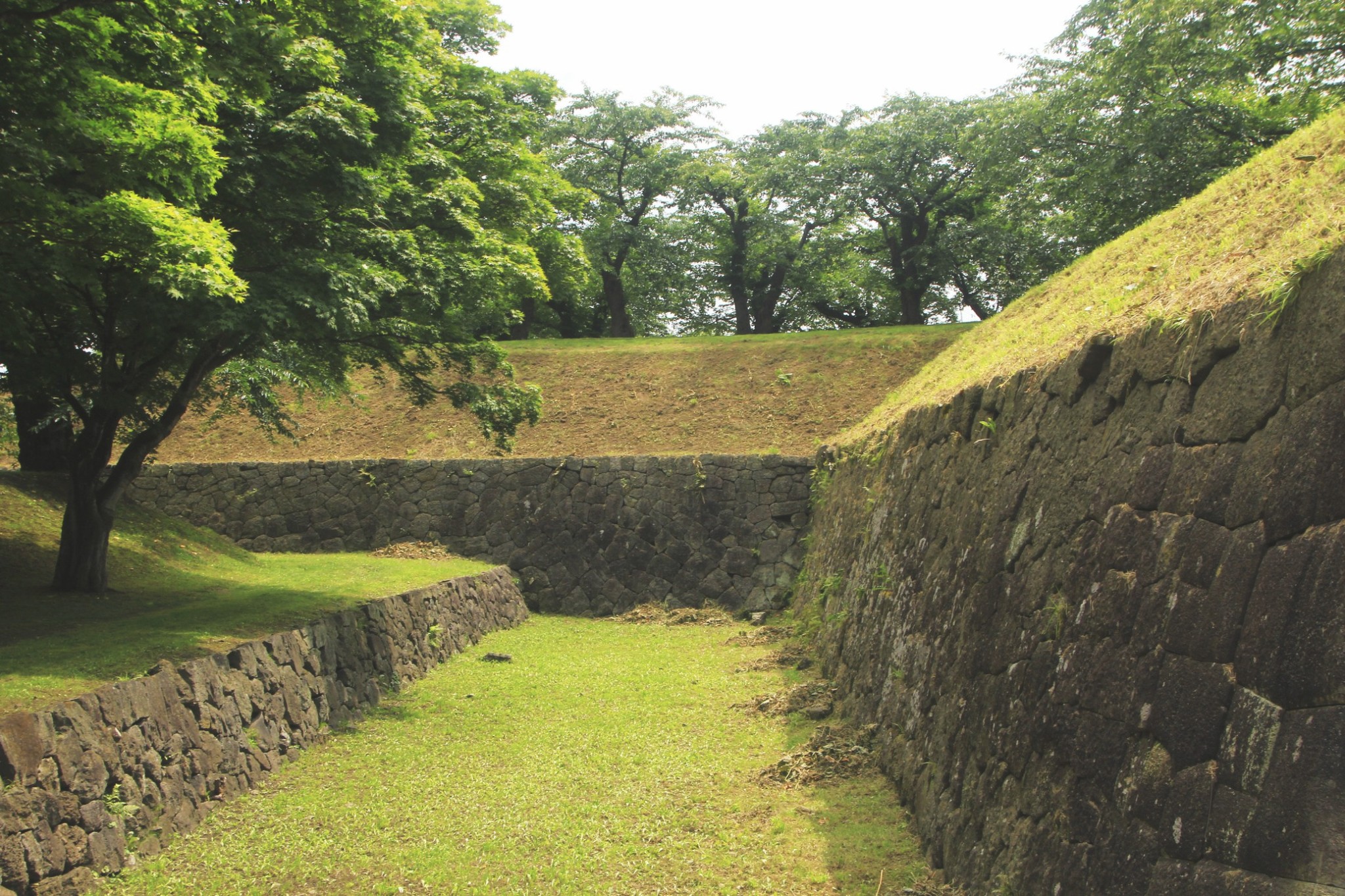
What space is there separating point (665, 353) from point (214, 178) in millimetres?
16807

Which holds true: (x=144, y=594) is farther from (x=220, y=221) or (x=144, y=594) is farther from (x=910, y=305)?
(x=910, y=305)

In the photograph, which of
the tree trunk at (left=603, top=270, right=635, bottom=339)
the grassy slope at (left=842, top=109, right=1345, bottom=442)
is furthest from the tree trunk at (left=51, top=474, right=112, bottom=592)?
the tree trunk at (left=603, top=270, right=635, bottom=339)

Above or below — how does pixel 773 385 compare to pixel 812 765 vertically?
above

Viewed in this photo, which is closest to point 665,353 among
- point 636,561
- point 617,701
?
A: point 636,561

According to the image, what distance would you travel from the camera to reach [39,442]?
13969 mm

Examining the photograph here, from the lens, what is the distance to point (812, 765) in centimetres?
685

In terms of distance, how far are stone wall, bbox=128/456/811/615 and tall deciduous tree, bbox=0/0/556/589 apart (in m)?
3.86

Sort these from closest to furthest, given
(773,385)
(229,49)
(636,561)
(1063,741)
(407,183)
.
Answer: (1063,741) → (229,49) → (407,183) → (636,561) → (773,385)

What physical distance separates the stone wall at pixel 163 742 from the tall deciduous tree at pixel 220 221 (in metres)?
2.86

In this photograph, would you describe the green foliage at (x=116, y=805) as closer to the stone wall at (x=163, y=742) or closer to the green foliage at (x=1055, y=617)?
the stone wall at (x=163, y=742)

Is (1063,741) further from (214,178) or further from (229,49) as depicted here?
(229,49)

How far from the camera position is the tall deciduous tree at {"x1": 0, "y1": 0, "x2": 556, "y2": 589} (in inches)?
261

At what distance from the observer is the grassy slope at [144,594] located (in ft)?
21.2

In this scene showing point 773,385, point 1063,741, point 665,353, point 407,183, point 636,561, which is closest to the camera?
point 1063,741
